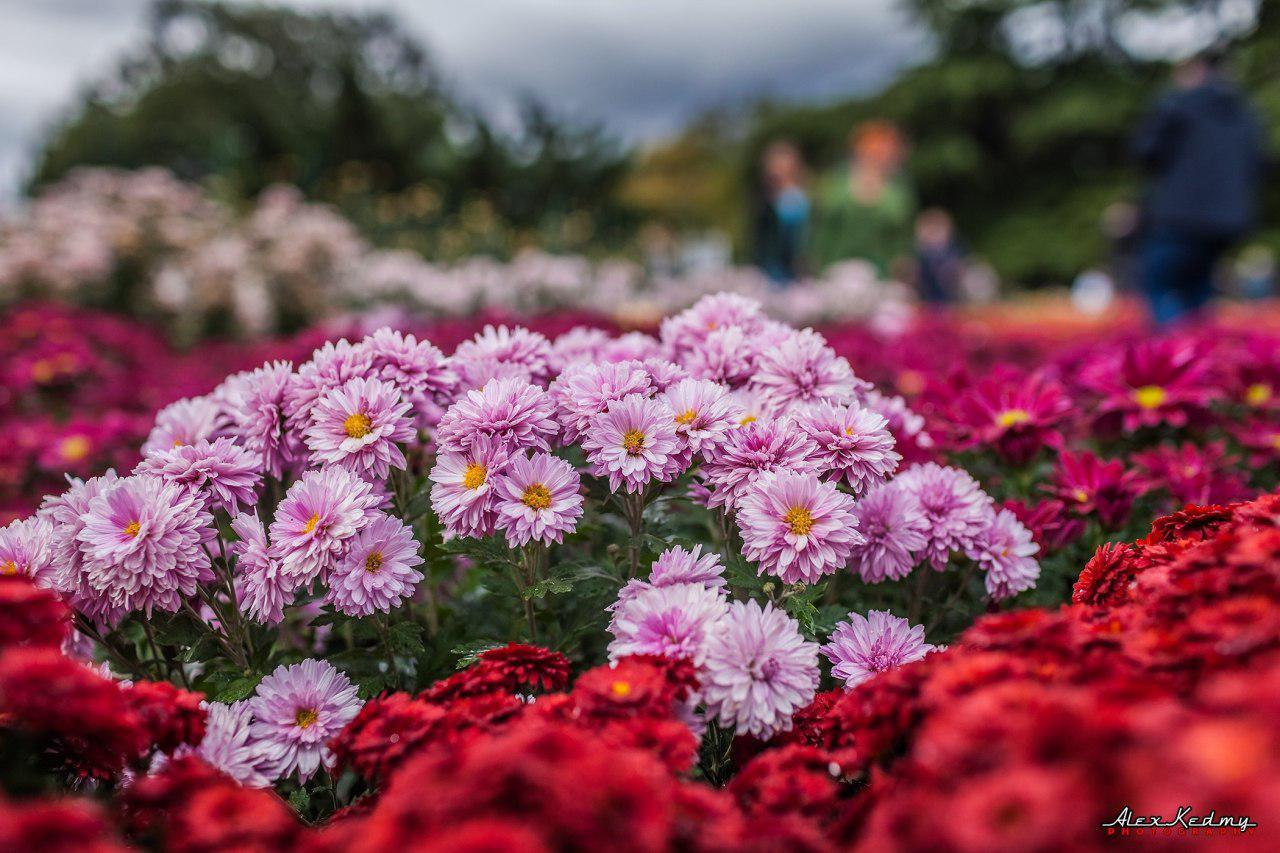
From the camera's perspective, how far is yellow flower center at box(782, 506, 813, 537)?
122 centimetres

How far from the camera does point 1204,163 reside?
5.86 metres

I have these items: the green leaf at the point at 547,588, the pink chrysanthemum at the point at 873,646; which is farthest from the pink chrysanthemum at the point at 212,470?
the pink chrysanthemum at the point at 873,646

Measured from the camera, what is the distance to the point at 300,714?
4.09ft

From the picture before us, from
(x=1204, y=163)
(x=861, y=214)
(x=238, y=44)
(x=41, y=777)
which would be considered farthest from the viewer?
(x=238, y=44)

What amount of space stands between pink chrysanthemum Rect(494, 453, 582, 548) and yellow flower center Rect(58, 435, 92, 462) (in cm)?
182

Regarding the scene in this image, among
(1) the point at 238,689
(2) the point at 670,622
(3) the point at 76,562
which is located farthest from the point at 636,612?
(3) the point at 76,562

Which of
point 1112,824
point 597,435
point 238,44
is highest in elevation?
point 238,44

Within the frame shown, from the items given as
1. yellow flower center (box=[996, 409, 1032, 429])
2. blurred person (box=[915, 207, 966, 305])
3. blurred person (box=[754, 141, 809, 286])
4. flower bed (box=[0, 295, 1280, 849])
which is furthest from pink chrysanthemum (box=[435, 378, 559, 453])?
blurred person (box=[915, 207, 966, 305])

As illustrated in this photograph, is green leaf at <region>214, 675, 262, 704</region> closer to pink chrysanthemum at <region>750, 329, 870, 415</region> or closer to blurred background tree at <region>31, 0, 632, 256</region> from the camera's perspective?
pink chrysanthemum at <region>750, 329, 870, 415</region>

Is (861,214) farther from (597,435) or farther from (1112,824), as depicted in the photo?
(1112,824)

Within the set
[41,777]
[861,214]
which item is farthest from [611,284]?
[41,777]

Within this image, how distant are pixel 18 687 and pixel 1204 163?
7100 millimetres

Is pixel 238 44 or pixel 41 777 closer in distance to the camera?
pixel 41 777

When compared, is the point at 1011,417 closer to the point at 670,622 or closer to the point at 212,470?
the point at 670,622
